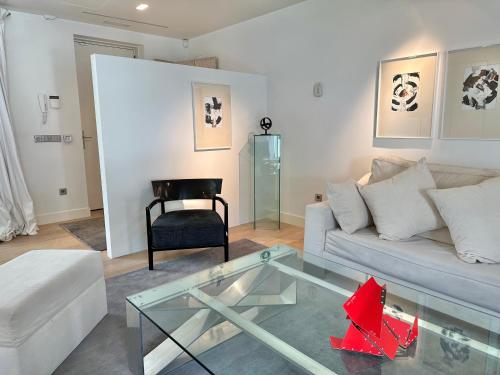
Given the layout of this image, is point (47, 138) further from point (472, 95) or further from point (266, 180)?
point (472, 95)

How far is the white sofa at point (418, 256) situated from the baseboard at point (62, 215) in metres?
3.28

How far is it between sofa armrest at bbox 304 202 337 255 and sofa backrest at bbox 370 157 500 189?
0.53 m

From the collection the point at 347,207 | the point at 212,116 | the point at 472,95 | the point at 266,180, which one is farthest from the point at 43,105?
the point at 472,95

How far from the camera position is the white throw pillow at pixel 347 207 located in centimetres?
245

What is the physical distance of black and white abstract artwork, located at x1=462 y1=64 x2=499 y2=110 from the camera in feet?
8.24

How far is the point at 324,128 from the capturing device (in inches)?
144

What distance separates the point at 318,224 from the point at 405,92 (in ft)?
4.82

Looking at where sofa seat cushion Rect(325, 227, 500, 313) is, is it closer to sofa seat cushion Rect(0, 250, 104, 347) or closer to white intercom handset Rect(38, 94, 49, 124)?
sofa seat cushion Rect(0, 250, 104, 347)

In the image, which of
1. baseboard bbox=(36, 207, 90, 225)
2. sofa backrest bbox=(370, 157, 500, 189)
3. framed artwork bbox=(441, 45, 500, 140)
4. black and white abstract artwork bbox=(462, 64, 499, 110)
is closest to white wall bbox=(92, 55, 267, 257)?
baseboard bbox=(36, 207, 90, 225)

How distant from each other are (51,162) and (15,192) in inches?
23.8

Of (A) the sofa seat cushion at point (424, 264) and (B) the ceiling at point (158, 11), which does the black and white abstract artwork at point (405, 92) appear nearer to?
(A) the sofa seat cushion at point (424, 264)

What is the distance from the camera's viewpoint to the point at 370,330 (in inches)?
50.0

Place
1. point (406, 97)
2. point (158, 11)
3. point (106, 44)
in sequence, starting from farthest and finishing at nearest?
point (106, 44) → point (158, 11) → point (406, 97)

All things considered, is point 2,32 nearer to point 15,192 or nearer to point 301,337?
point 15,192
